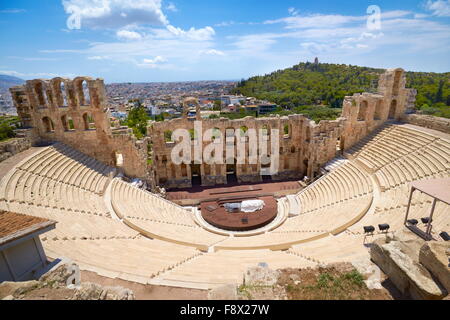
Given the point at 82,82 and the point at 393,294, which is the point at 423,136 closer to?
the point at 393,294

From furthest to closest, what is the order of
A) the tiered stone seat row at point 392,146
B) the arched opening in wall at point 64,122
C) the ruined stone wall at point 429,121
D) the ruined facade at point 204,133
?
the arched opening in wall at point 64,122 → the ruined facade at point 204,133 → the ruined stone wall at point 429,121 → the tiered stone seat row at point 392,146

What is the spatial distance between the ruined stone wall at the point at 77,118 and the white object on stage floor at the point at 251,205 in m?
9.52

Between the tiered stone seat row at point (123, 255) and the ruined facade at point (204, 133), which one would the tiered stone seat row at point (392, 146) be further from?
the tiered stone seat row at point (123, 255)

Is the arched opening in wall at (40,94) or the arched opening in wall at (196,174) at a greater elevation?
the arched opening in wall at (40,94)

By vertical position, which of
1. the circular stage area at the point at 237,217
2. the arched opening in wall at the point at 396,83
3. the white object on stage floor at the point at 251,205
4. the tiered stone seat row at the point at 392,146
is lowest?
the circular stage area at the point at 237,217

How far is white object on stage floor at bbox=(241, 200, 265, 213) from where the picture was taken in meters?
20.2

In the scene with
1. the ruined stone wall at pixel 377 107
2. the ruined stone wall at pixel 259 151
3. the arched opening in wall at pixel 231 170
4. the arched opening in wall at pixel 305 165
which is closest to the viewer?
the ruined stone wall at pixel 377 107

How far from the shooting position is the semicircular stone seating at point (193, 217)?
10500mm

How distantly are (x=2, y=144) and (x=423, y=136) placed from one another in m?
31.3

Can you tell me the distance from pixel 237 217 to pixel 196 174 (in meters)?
9.81

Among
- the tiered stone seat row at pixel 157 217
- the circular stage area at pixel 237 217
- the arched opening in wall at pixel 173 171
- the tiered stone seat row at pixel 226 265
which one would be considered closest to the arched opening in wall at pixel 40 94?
the tiered stone seat row at pixel 157 217

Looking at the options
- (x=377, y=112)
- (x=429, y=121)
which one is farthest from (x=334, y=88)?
(x=429, y=121)

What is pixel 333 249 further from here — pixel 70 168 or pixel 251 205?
pixel 70 168
